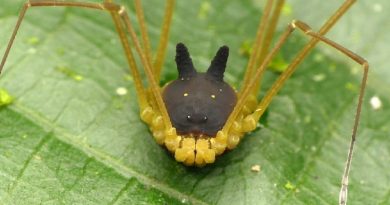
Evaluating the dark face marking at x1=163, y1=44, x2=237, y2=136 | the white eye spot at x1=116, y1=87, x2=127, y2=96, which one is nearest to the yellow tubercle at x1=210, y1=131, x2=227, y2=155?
the dark face marking at x1=163, y1=44, x2=237, y2=136

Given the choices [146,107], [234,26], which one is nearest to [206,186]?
[146,107]

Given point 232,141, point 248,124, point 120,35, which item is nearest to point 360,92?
point 248,124

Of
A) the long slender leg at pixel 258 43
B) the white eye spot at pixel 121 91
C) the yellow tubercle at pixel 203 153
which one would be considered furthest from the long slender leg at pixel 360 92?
the white eye spot at pixel 121 91

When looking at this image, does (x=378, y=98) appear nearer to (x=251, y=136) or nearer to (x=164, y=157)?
(x=251, y=136)

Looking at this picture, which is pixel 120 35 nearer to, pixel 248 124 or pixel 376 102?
pixel 248 124

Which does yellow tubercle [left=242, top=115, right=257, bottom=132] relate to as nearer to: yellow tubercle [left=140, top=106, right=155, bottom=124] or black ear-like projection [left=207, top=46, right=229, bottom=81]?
black ear-like projection [left=207, top=46, right=229, bottom=81]

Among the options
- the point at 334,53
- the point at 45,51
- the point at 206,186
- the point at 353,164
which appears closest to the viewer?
the point at 206,186

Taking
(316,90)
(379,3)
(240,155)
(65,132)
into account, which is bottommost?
(65,132)

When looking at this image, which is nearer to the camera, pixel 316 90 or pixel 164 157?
pixel 164 157
